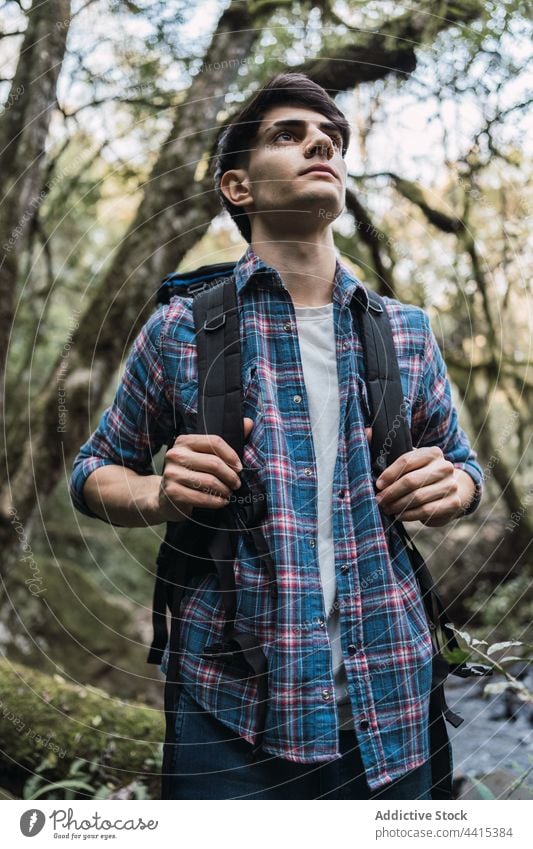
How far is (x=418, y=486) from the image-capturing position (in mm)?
1454

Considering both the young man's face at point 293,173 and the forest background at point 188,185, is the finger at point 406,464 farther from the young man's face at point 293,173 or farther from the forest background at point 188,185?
the forest background at point 188,185

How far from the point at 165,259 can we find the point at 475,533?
3.36m

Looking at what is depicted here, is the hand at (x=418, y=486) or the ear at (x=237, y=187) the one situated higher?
the ear at (x=237, y=187)

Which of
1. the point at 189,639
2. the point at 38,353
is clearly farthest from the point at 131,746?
the point at 38,353

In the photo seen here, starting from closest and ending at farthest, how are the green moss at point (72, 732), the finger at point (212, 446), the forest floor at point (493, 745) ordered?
the finger at point (212, 446)
the forest floor at point (493, 745)
the green moss at point (72, 732)

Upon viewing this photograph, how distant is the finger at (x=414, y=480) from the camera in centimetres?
145

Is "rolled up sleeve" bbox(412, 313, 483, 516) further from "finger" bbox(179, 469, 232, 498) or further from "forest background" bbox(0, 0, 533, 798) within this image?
"forest background" bbox(0, 0, 533, 798)

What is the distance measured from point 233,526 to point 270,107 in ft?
3.38

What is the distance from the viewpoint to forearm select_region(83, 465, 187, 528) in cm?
156

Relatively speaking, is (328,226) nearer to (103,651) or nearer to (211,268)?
(211,268)

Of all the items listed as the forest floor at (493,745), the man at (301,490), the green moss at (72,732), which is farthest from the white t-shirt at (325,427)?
the green moss at (72,732)
